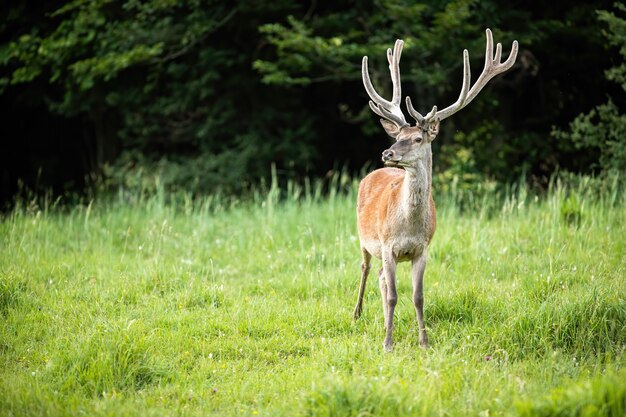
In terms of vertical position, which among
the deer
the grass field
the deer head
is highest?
the deer head

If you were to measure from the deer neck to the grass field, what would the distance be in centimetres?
96

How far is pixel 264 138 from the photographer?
1303 centimetres

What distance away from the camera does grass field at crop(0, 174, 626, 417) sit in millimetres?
4164

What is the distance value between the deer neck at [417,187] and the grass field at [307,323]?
3.16 ft

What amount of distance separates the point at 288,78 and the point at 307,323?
6.30 metres

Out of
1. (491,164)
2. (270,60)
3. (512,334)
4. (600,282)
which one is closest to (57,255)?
(512,334)

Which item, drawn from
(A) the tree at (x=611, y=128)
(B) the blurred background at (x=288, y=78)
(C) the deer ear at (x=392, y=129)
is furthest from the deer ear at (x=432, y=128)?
(B) the blurred background at (x=288, y=78)

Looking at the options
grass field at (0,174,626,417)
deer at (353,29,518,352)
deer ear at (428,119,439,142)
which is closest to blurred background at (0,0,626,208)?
grass field at (0,174,626,417)

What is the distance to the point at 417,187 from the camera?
507 cm

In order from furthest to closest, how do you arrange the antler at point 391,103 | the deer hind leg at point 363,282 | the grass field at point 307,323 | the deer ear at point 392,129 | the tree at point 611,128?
the tree at point 611,128, the deer hind leg at point 363,282, the deer ear at point 392,129, the antler at point 391,103, the grass field at point 307,323

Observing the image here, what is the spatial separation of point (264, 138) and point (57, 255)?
602 centimetres

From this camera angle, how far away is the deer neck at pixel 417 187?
5.06 meters

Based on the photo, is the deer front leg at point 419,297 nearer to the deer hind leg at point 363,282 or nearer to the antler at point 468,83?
the deer hind leg at point 363,282

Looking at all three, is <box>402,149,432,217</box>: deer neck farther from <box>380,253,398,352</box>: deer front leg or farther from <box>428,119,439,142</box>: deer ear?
<box>380,253,398,352</box>: deer front leg
